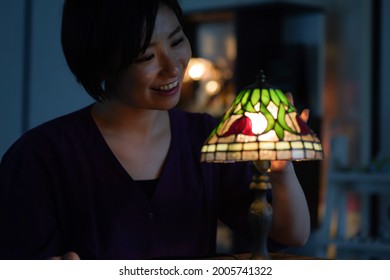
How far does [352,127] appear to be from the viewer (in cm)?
416

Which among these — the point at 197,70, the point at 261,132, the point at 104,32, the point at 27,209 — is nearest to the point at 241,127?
the point at 261,132

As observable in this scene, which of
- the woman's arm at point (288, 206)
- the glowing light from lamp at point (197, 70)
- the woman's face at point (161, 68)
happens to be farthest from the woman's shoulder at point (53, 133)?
the glowing light from lamp at point (197, 70)

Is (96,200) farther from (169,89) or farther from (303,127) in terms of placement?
(303,127)

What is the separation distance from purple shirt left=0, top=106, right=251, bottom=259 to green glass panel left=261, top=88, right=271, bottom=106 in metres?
0.32

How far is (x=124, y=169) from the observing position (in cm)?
107

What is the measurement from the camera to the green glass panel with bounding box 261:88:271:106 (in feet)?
→ 2.63

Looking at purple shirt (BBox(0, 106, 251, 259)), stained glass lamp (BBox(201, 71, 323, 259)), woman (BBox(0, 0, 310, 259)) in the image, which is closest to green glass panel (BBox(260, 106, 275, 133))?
stained glass lamp (BBox(201, 71, 323, 259))

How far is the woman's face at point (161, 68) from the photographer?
96cm

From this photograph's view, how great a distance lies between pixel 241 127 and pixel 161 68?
0.21 m

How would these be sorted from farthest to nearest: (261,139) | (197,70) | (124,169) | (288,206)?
1. (197,70)
2. (124,169)
3. (288,206)
4. (261,139)

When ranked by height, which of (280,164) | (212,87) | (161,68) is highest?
(161,68)
